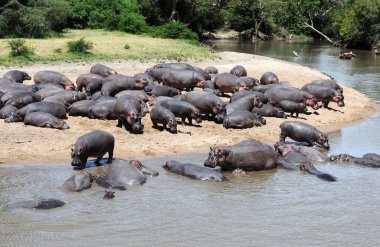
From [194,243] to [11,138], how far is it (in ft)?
21.0

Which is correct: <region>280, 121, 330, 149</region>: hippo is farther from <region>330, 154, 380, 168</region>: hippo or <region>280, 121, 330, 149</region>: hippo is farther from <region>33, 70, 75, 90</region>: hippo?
<region>33, 70, 75, 90</region>: hippo

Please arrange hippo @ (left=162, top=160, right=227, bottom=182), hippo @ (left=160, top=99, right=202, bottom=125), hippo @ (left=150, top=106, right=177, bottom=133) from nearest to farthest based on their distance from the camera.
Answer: hippo @ (left=162, top=160, right=227, bottom=182) < hippo @ (left=150, top=106, right=177, bottom=133) < hippo @ (left=160, top=99, right=202, bottom=125)

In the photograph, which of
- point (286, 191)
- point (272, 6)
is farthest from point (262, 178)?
point (272, 6)

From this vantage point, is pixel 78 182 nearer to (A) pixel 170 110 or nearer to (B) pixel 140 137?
(B) pixel 140 137

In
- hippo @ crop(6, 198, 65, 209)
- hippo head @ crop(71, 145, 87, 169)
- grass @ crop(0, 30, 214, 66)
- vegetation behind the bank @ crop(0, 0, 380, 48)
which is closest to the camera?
hippo @ crop(6, 198, 65, 209)

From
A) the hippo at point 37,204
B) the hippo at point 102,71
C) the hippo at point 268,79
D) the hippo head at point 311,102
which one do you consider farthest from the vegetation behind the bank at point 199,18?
the hippo at point 37,204

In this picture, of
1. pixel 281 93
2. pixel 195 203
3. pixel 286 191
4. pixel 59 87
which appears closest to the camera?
Answer: pixel 195 203

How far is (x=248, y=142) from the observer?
495 inches

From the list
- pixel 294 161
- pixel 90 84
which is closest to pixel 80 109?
pixel 90 84

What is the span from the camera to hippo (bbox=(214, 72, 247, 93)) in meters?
18.8

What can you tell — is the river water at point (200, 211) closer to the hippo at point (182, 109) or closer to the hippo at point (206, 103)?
the hippo at point (182, 109)

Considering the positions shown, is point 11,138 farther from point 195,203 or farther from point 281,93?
point 281,93

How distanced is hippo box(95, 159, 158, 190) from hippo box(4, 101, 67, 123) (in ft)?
12.9

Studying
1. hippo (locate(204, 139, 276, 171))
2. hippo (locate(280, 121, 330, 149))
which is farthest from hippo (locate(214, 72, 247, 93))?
hippo (locate(204, 139, 276, 171))
